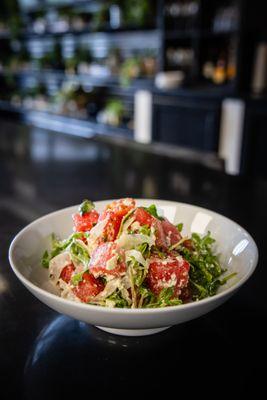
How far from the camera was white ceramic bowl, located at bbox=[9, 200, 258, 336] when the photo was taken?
1.70 feet

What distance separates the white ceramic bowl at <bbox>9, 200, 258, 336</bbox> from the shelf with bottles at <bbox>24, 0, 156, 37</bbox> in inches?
126

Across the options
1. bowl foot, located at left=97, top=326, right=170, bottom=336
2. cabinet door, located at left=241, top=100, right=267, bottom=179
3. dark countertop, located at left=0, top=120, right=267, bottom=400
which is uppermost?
bowl foot, located at left=97, top=326, right=170, bottom=336

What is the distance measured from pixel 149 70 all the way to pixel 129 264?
3562 mm

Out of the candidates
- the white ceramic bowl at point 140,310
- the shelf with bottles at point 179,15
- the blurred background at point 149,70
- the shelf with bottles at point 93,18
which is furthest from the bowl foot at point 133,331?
the shelf with bottles at point 93,18

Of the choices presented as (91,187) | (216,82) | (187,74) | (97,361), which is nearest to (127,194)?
(91,187)

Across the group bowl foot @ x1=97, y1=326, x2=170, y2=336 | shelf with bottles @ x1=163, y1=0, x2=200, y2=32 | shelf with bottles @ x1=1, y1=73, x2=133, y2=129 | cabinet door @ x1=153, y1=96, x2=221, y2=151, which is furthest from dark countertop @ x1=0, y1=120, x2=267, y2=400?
shelf with bottles @ x1=1, y1=73, x2=133, y2=129

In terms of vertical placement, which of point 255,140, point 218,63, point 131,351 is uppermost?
point 218,63

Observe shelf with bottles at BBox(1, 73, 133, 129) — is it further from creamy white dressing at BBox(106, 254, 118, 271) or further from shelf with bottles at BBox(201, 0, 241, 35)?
creamy white dressing at BBox(106, 254, 118, 271)

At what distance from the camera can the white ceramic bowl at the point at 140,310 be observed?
517 millimetres

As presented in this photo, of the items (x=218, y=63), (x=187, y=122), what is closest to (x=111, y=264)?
(x=187, y=122)

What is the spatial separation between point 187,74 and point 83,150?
228 centimetres

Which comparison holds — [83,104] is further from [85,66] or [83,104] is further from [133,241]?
[133,241]

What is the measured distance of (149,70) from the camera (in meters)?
3.88

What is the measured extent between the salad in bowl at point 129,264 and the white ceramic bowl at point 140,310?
0.03 metres
